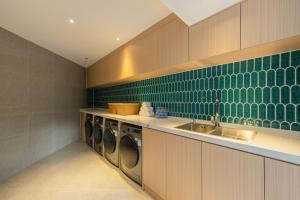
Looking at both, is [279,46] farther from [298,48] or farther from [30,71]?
[30,71]

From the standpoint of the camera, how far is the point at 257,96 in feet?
5.05

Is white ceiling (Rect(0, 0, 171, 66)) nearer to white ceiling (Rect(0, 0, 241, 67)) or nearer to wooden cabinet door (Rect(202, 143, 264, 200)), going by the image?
white ceiling (Rect(0, 0, 241, 67))

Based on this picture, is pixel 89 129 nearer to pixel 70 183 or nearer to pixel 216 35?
pixel 70 183

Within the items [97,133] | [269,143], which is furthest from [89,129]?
[269,143]

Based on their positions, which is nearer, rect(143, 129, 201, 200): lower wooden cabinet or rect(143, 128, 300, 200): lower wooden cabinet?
rect(143, 128, 300, 200): lower wooden cabinet

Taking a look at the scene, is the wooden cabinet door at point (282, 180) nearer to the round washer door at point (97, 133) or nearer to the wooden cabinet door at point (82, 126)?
the round washer door at point (97, 133)

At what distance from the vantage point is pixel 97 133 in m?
3.36

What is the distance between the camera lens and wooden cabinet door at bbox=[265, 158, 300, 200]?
89 centimetres

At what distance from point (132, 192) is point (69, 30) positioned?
2540 millimetres

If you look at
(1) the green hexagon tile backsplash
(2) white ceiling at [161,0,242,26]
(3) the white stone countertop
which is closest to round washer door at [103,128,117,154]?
(1) the green hexagon tile backsplash

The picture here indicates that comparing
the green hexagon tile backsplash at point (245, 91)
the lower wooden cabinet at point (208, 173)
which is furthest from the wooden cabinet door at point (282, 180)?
the green hexagon tile backsplash at point (245, 91)

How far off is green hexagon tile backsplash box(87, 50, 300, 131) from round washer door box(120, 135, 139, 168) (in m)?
0.72

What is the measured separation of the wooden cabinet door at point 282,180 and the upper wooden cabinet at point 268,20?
78 centimetres

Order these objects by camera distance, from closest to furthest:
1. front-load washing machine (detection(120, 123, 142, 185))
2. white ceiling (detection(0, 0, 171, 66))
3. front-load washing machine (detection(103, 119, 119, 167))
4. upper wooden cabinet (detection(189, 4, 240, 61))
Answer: upper wooden cabinet (detection(189, 4, 240, 61)), white ceiling (detection(0, 0, 171, 66)), front-load washing machine (detection(120, 123, 142, 185)), front-load washing machine (detection(103, 119, 119, 167))
